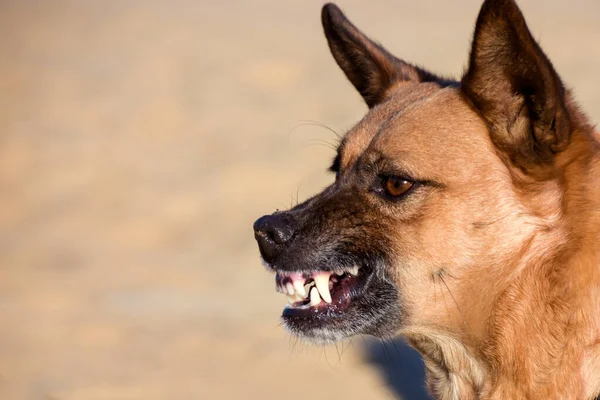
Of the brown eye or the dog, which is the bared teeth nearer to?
the dog

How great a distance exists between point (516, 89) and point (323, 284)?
4.60ft

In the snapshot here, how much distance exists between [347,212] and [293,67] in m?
11.0

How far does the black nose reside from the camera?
15.1 feet

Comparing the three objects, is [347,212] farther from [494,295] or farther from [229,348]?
[229,348]

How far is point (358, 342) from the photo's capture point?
7863 mm

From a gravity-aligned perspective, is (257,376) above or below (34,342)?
below

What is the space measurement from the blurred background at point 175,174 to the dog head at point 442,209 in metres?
2.50

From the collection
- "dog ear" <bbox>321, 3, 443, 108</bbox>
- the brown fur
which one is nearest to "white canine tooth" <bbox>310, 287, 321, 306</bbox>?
the brown fur

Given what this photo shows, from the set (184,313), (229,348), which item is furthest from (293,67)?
(229,348)

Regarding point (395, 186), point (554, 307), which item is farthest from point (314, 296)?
point (554, 307)

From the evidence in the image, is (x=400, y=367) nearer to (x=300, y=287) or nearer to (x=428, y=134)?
(x=300, y=287)

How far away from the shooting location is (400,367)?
7.38 meters

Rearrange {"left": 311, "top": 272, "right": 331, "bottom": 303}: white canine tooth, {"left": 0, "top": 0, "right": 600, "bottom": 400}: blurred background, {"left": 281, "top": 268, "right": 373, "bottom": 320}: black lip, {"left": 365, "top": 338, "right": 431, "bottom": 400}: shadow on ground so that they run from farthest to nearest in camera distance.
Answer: {"left": 0, "top": 0, "right": 600, "bottom": 400}: blurred background → {"left": 365, "top": 338, "right": 431, "bottom": 400}: shadow on ground → {"left": 311, "top": 272, "right": 331, "bottom": 303}: white canine tooth → {"left": 281, "top": 268, "right": 373, "bottom": 320}: black lip

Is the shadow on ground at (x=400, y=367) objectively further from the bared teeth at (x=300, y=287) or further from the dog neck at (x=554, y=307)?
the dog neck at (x=554, y=307)
